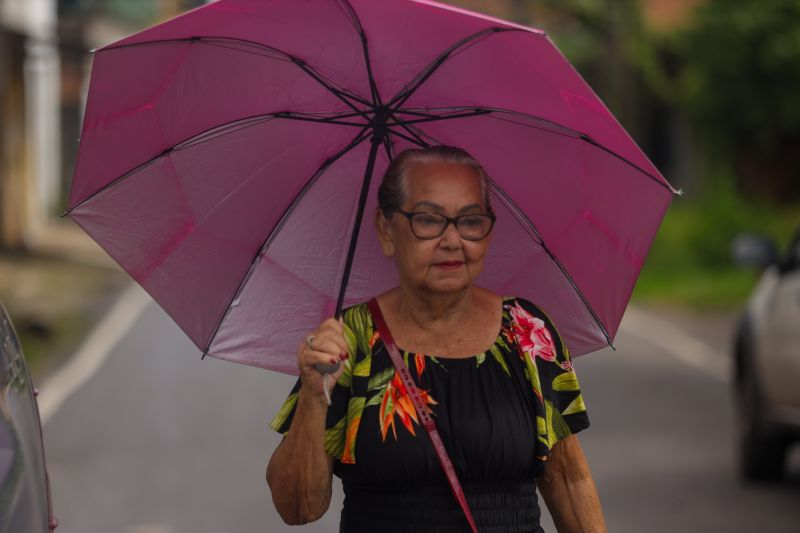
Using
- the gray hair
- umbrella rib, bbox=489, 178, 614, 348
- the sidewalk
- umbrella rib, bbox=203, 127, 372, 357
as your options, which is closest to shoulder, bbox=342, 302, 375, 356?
the gray hair

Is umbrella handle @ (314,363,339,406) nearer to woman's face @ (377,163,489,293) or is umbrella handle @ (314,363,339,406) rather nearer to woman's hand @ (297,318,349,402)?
woman's hand @ (297,318,349,402)

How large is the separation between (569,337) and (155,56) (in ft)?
3.83

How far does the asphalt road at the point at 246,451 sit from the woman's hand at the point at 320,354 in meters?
5.52

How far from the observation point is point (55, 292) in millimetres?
25125

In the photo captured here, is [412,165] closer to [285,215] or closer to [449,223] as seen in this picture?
A: [449,223]

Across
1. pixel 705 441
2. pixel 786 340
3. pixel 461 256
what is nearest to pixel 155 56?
pixel 461 256

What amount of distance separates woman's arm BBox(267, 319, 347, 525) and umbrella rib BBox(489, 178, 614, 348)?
789 mm

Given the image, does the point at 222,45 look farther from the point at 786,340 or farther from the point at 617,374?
the point at 617,374

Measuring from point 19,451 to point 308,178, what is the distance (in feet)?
4.05

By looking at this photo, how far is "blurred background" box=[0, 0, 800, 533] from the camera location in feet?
33.9

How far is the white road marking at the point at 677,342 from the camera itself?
1708 centimetres

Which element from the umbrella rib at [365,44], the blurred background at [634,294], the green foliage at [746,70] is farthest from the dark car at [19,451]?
the green foliage at [746,70]

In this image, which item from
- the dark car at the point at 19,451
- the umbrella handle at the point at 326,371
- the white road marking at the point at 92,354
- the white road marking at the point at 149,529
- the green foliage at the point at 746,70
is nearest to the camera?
the dark car at the point at 19,451

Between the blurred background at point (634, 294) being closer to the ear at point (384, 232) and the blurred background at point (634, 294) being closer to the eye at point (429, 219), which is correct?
the ear at point (384, 232)
